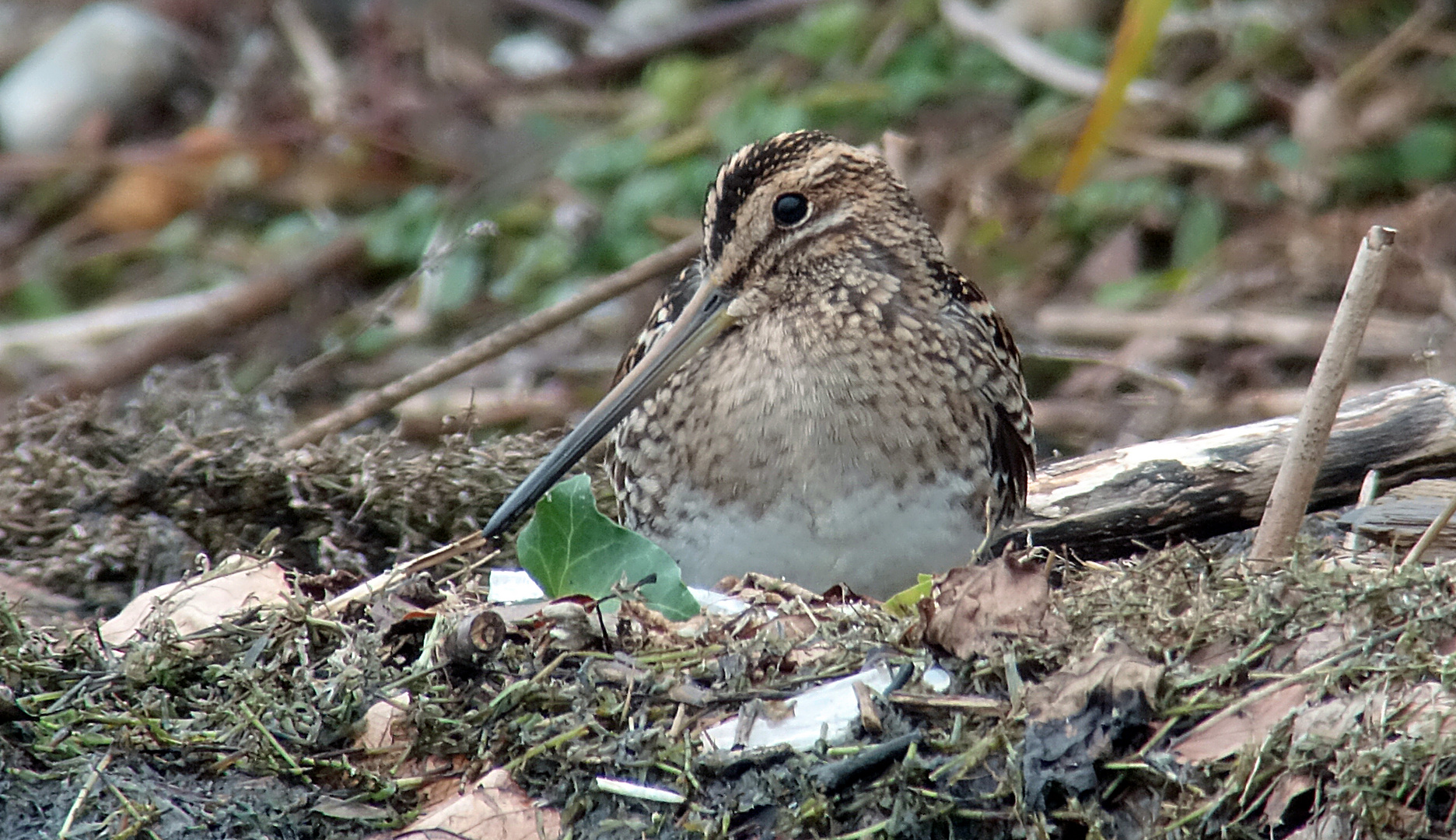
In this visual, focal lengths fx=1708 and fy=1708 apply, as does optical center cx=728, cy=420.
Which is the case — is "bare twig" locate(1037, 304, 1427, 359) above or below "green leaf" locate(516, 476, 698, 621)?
below

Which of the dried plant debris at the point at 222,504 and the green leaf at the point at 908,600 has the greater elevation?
the green leaf at the point at 908,600

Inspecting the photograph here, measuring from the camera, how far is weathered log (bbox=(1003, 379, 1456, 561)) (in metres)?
3.44

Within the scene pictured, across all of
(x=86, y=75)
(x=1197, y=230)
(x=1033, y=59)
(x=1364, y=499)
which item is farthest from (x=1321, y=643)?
(x=86, y=75)

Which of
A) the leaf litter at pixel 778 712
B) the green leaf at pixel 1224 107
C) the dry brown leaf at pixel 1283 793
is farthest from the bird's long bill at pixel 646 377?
the green leaf at pixel 1224 107

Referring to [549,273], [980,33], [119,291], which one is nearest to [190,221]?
[119,291]

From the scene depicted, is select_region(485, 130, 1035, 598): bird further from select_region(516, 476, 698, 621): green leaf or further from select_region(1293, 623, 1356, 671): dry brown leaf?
select_region(1293, 623, 1356, 671): dry brown leaf

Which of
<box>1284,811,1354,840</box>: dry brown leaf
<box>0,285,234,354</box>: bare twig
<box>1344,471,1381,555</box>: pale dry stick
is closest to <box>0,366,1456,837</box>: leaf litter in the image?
<box>1284,811,1354,840</box>: dry brown leaf

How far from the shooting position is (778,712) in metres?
2.55

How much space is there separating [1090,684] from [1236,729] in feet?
0.68

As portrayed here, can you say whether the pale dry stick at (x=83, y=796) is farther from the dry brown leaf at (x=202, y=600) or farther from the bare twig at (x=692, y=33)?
the bare twig at (x=692, y=33)

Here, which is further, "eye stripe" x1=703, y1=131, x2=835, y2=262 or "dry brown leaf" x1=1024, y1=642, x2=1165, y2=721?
"eye stripe" x1=703, y1=131, x2=835, y2=262

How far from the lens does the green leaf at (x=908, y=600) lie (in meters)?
2.74

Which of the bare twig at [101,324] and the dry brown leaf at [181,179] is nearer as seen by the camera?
the bare twig at [101,324]

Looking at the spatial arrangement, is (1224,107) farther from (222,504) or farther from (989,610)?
(989,610)
